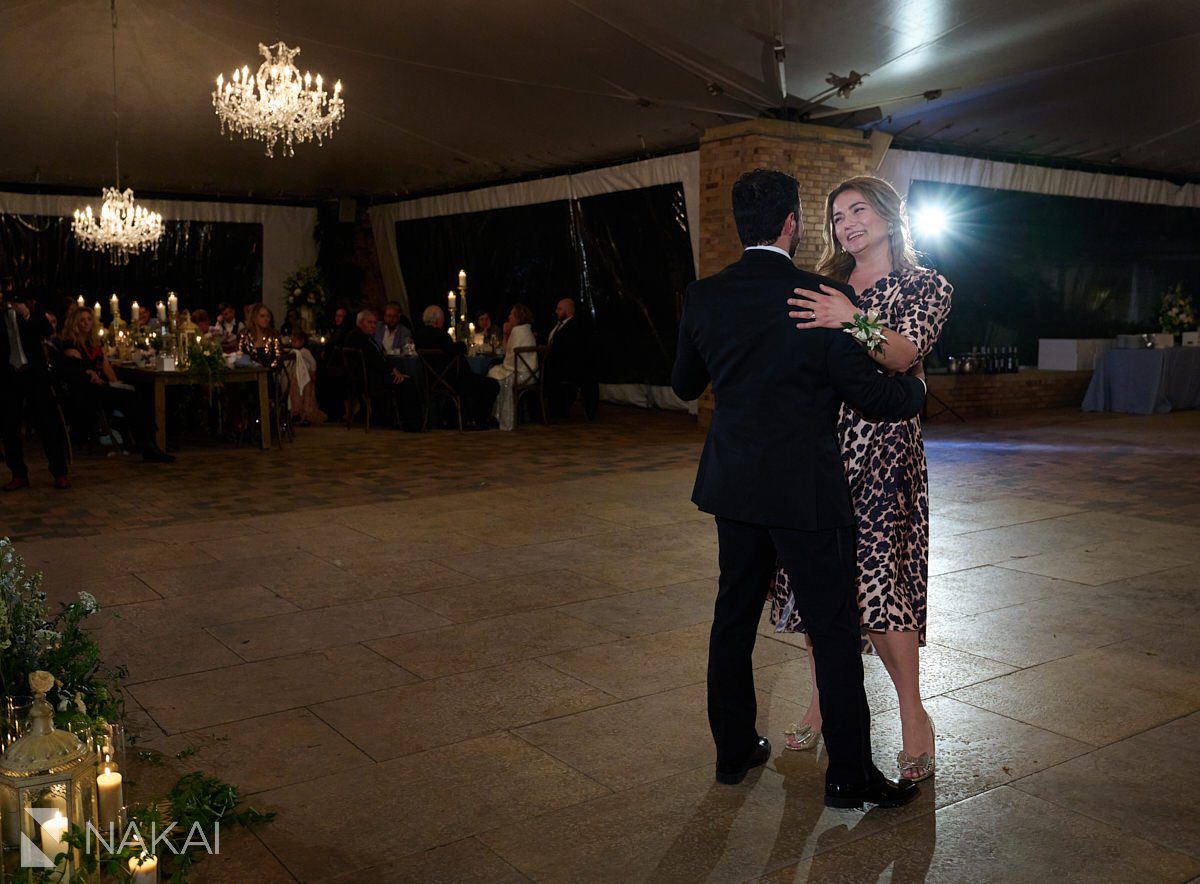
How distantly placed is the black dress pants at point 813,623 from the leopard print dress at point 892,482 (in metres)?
0.11

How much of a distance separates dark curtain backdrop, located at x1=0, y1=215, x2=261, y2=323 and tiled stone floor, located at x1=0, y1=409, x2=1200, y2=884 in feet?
29.1

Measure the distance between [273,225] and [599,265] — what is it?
237 inches

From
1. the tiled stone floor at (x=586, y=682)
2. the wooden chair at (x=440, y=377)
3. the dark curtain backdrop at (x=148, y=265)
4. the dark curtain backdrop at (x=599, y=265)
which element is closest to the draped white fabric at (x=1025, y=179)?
the dark curtain backdrop at (x=599, y=265)

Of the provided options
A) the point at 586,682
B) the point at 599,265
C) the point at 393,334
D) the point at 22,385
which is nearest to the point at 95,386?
the point at 22,385

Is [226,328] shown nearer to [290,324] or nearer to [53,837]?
[290,324]

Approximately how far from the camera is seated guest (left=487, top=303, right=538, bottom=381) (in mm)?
11328

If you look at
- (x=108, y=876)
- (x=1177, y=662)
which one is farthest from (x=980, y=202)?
(x=108, y=876)

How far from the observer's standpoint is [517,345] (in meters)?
11.3

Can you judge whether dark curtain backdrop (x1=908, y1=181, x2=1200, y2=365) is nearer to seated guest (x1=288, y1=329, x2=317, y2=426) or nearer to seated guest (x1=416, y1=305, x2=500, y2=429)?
seated guest (x1=416, y1=305, x2=500, y2=429)

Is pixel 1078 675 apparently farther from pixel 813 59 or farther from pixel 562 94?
pixel 562 94

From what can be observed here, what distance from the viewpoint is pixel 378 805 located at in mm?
2756

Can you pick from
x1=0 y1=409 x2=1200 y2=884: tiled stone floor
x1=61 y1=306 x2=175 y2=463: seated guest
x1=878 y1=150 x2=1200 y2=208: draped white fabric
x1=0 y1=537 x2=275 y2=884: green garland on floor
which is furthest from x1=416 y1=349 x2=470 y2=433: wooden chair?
x1=0 y1=537 x2=275 y2=884: green garland on floor

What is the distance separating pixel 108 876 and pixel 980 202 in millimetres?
12705

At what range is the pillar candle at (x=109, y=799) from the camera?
2307 mm
